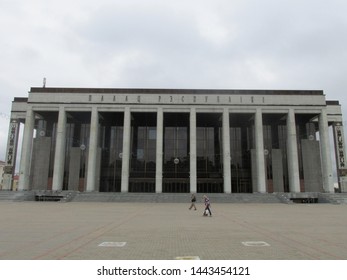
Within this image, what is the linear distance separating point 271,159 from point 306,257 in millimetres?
52440

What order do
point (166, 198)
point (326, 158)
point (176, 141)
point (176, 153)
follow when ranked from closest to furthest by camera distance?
1. point (166, 198)
2. point (326, 158)
3. point (176, 153)
4. point (176, 141)

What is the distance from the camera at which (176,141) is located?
6109 centimetres

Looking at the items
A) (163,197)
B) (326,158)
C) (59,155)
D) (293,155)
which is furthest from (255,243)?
(59,155)

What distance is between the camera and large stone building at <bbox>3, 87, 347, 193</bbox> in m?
51.7

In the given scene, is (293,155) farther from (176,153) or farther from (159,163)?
(159,163)

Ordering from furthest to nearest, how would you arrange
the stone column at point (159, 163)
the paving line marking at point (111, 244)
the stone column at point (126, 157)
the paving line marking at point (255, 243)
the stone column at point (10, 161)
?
the stone column at point (10, 161) → the stone column at point (126, 157) → the stone column at point (159, 163) → the paving line marking at point (255, 243) → the paving line marking at point (111, 244)

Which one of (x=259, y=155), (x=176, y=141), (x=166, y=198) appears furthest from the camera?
(x=176, y=141)

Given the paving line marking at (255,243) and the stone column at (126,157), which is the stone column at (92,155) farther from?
the paving line marking at (255,243)

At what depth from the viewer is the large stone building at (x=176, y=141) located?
5166 cm

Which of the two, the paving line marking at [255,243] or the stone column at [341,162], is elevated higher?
the stone column at [341,162]

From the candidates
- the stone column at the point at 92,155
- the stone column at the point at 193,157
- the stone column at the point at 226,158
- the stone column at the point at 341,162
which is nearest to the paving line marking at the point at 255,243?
the stone column at the point at 193,157

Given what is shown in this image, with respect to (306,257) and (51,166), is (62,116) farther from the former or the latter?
(306,257)

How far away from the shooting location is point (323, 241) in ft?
39.3
